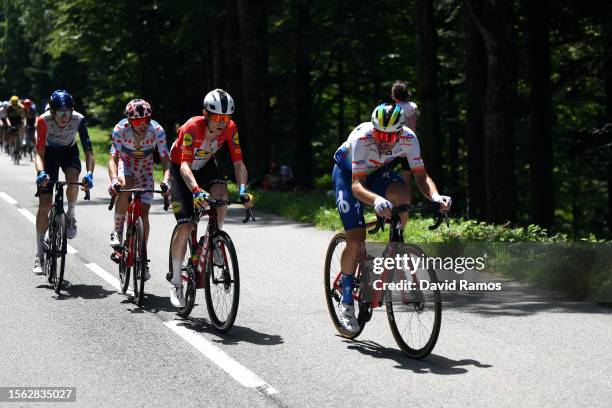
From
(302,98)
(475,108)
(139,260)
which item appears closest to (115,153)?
(139,260)

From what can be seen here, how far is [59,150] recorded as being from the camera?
11.1 meters

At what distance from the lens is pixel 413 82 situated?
35.1 meters

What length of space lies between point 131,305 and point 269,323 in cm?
167

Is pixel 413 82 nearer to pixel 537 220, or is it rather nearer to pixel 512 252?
pixel 537 220

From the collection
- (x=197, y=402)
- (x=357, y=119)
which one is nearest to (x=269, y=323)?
(x=197, y=402)

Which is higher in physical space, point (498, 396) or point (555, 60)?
point (555, 60)

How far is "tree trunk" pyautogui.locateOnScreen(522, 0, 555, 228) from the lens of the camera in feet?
73.0

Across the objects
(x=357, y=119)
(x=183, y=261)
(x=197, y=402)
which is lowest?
(x=197, y=402)

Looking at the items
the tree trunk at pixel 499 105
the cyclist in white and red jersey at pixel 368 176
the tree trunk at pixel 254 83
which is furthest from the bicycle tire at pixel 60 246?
the tree trunk at pixel 254 83

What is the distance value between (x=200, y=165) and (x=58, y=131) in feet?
9.05

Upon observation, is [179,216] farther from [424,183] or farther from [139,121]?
[424,183]

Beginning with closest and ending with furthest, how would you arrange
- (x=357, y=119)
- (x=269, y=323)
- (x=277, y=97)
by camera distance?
1. (x=269, y=323)
2. (x=277, y=97)
3. (x=357, y=119)

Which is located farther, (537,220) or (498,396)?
(537,220)

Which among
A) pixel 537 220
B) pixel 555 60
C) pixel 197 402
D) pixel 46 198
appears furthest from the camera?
pixel 555 60
